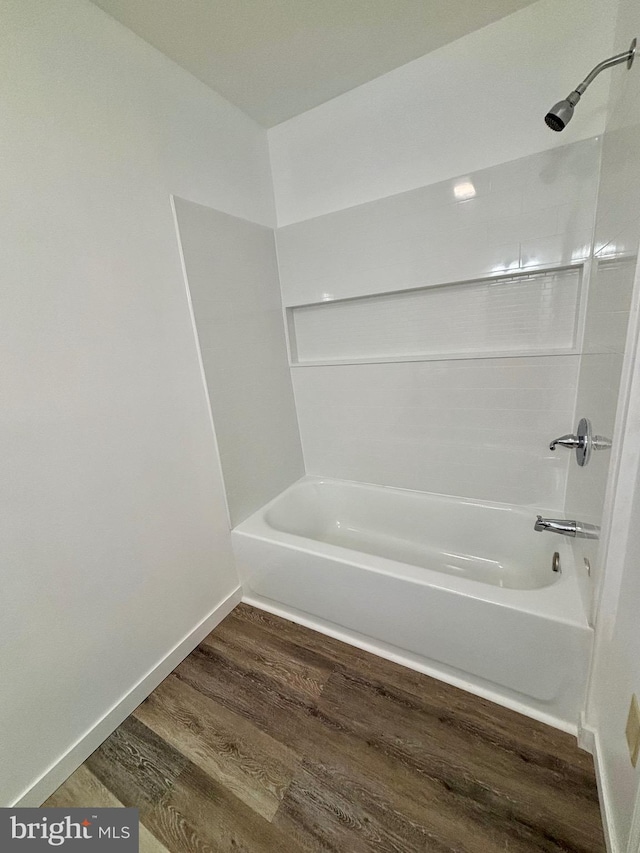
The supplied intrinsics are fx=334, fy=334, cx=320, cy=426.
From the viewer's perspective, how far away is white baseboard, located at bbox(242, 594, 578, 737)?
1221mm

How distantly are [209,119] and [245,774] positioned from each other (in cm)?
268

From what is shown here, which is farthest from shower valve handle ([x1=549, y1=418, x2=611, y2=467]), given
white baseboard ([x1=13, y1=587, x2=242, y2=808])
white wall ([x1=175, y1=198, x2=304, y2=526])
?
white baseboard ([x1=13, y1=587, x2=242, y2=808])

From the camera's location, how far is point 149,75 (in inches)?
52.2

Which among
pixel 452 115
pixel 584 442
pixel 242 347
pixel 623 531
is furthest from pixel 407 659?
pixel 452 115

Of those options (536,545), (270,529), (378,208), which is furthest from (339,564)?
(378,208)

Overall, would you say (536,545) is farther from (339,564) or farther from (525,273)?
(525,273)

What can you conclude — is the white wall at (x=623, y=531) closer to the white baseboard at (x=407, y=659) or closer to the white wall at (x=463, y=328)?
the white baseboard at (x=407, y=659)

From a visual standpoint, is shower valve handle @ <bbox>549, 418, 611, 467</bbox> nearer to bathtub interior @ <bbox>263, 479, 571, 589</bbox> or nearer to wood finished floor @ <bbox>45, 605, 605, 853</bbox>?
bathtub interior @ <bbox>263, 479, 571, 589</bbox>

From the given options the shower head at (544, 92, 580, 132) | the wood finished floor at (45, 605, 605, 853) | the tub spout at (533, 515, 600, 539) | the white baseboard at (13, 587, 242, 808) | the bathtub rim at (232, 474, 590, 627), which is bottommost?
the wood finished floor at (45, 605, 605, 853)

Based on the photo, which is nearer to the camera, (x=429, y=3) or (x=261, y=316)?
(x=429, y=3)

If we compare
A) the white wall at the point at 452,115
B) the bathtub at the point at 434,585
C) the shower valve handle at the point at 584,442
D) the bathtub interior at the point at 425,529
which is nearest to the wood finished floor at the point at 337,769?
the bathtub at the point at 434,585

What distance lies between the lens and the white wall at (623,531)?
797mm

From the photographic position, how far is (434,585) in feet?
4.22

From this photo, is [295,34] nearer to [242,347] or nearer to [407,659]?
[242,347]
